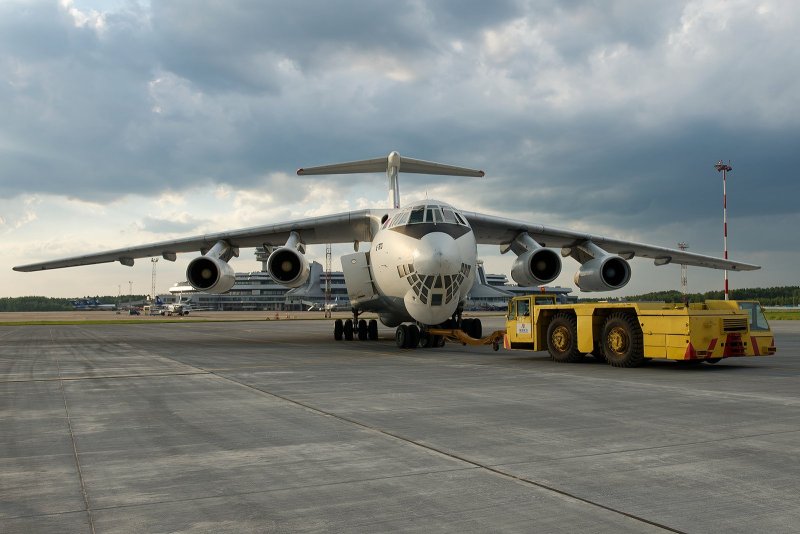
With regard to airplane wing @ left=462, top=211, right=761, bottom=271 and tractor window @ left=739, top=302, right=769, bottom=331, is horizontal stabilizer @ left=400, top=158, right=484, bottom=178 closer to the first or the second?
airplane wing @ left=462, top=211, right=761, bottom=271

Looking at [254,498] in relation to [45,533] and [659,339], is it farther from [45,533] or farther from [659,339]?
[659,339]

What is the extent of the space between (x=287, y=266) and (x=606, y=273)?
9628 millimetres

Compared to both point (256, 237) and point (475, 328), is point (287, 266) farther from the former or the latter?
point (475, 328)

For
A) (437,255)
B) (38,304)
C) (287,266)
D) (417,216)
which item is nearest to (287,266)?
(287,266)

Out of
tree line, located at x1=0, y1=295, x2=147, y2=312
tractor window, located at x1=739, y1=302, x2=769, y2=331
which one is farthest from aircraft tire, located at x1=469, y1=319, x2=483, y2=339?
tree line, located at x1=0, y1=295, x2=147, y2=312

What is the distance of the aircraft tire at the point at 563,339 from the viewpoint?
14147 mm

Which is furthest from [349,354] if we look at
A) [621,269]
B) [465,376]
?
[621,269]

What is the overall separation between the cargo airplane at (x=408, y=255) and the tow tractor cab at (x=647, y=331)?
2.57 metres

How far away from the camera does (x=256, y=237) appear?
22.1m

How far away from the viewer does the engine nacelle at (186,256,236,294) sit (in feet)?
65.7


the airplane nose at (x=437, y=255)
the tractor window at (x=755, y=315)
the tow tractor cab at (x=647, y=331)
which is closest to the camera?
the tow tractor cab at (x=647, y=331)

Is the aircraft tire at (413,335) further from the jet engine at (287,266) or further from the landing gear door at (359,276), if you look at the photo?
the jet engine at (287,266)

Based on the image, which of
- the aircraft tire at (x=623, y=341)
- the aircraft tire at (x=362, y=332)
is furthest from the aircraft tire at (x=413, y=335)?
the aircraft tire at (x=623, y=341)

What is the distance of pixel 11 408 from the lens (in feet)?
26.5
